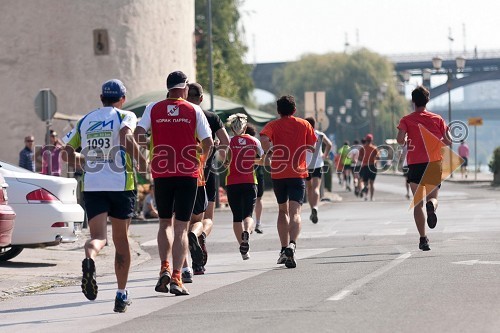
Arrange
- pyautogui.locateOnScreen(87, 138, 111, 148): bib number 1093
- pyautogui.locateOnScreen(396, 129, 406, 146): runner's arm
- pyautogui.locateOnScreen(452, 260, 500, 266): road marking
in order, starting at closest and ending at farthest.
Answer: pyautogui.locateOnScreen(87, 138, 111, 148): bib number 1093 → pyautogui.locateOnScreen(452, 260, 500, 266): road marking → pyautogui.locateOnScreen(396, 129, 406, 146): runner's arm

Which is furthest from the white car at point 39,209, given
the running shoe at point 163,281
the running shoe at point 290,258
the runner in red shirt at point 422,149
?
the running shoe at point 163,281

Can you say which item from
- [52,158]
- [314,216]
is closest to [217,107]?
[52,158]

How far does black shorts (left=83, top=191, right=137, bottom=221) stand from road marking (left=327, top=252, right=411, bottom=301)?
1818mm

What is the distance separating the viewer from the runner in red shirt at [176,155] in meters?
11.5

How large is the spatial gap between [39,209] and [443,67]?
127 metres

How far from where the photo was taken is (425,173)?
53.7 feet

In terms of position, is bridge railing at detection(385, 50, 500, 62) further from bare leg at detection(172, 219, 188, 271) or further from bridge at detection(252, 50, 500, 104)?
bare leg at detection(172, 219, 188, 271)

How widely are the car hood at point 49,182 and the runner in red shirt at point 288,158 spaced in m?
2.77

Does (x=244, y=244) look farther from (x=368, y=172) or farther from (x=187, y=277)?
(x=368, y=172)

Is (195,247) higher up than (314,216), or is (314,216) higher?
(195,247)

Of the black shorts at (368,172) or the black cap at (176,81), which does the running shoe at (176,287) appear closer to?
the black cap at (176,81)

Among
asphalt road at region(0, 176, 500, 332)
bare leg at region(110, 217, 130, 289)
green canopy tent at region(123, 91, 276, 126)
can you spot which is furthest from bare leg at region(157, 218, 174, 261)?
green canopy tent at region(123, 91, 276, 126)

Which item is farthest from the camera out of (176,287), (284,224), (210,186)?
(284,224)

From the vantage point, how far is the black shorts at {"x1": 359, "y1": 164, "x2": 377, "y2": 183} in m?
36.7
